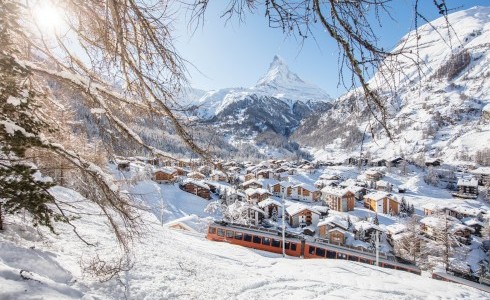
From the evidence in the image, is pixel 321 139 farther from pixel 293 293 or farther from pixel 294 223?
pixel 293 293

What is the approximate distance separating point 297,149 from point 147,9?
148 metres

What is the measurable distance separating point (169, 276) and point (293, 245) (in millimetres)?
10109

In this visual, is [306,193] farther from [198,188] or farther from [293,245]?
[293,245]

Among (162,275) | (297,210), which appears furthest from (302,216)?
(162,275)

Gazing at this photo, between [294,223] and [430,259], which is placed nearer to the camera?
[430,259]

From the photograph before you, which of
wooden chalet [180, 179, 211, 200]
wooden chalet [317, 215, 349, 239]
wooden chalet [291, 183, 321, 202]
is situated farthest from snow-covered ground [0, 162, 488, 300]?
wooden chalet [291, 183, 321, 202]

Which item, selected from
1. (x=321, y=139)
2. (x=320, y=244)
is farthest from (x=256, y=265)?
(x=321, y=139)

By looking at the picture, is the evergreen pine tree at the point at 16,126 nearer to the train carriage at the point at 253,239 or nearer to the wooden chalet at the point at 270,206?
the train carriage at the point at 253,239

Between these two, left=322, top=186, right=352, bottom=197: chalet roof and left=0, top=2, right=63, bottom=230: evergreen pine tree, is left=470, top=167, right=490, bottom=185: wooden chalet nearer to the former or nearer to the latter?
left=322, top=186, right=352, bottom=197: chalet roof

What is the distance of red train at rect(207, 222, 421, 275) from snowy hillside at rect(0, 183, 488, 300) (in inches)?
150

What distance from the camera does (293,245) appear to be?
15.2 metres

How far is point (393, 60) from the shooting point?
53.8 inches

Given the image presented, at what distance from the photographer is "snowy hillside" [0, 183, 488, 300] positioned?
380 cm

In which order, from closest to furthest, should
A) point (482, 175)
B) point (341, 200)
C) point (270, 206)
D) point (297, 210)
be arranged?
point (297, 210) → point (270, 206) → point (341, 200) → point (482, 175)
